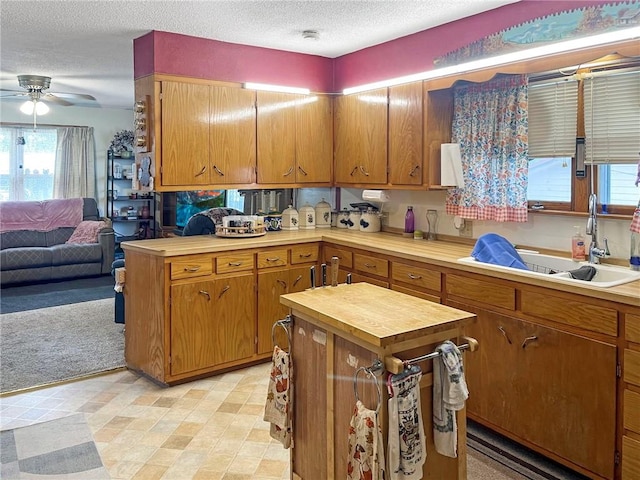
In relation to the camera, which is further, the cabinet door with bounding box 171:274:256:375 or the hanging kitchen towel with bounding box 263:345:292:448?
the cabinet door with bounding box 171:274:256:375

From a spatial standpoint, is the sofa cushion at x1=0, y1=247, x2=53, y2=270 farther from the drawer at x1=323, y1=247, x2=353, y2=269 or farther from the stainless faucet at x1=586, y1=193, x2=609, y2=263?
the stainless faucet at x1=586, y1=193, x2=609, y2=263

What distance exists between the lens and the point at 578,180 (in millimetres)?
3135

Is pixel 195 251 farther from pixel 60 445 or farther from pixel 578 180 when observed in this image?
pixel 578 180

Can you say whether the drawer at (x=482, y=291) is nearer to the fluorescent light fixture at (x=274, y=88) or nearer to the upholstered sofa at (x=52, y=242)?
the fluorescent light fixture at (x=274, y=88)

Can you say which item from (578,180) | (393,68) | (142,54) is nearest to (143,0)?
(142,54)

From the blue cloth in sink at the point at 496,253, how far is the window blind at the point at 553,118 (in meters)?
0.69

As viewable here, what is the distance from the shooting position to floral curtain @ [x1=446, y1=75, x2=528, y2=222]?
338cm

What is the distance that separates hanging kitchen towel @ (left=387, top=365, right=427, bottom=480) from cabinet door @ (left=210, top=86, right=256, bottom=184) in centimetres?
269

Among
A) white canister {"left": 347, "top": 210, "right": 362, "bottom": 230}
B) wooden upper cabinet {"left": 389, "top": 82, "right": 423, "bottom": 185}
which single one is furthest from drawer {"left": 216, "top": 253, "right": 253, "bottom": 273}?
wooden upper cabinet {"left": 389, "top": 82, "right": 423, "bottom": 185}

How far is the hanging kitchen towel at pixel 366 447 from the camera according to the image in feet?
5.66

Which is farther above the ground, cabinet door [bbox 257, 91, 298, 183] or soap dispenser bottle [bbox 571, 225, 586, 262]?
cabinet door [bbox 257, 91, 298, 183]

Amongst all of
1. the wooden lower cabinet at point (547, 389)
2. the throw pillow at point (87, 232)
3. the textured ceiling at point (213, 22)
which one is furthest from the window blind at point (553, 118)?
the throw pillow at point (87, 232)

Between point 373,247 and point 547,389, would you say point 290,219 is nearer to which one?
point 373,247

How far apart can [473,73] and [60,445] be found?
3.20 meters
